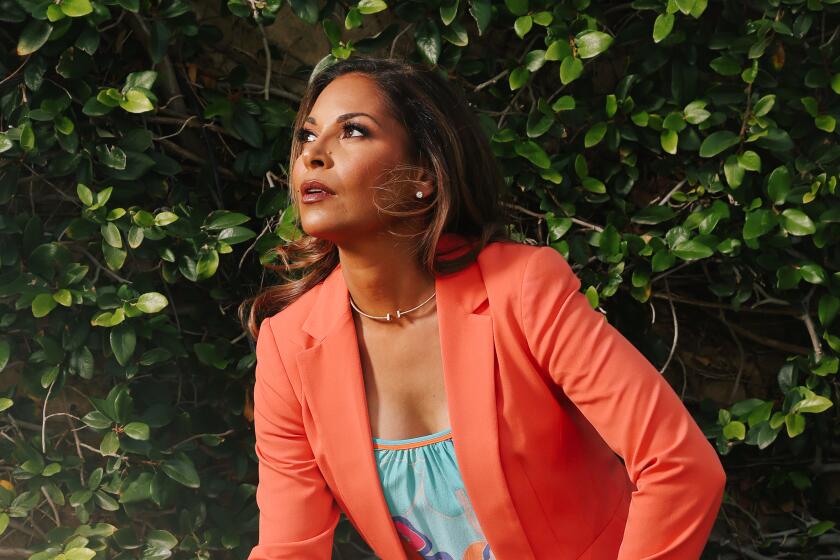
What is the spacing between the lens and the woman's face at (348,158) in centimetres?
175

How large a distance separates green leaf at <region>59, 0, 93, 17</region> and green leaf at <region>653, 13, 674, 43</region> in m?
1.35

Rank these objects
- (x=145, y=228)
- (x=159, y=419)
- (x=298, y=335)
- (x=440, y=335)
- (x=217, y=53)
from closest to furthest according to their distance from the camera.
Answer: (x=440, y=335) → (x=298, y=335) → (x=145, y=228) → (x=159, y=419) → (x=217, y=53)

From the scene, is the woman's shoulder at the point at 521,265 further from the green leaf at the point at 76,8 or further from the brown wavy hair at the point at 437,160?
the green leaf at the point at 76,8

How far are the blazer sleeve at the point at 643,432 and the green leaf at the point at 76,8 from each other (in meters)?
1.24

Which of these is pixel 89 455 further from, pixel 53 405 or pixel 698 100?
pixel 698 100

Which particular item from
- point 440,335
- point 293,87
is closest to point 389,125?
point 440,335

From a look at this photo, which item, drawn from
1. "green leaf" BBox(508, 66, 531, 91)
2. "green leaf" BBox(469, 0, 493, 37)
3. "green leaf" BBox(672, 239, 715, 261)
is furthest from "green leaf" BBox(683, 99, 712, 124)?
"green leaf" BBox(469, 0, 493, 37)

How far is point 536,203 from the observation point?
2791mm

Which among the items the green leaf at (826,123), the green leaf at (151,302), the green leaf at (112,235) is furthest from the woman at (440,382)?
the green leaf at (826,123)

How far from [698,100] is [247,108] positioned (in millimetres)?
1185

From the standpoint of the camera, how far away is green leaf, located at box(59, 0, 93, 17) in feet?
7.14

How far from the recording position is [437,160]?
71.9 inches

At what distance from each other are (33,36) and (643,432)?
5.27 feet

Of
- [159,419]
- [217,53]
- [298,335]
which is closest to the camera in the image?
[298,335]
